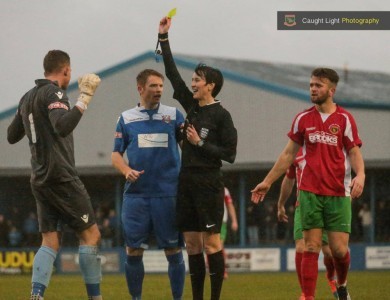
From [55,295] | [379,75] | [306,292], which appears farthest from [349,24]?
[379,75]

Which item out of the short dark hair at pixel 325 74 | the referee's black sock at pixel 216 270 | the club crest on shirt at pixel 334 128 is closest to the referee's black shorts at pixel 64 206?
the referee's black sock at pixel 216 270

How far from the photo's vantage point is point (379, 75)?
1784 inches

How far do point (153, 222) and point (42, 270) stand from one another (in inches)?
58.5

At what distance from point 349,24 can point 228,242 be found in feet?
57.1

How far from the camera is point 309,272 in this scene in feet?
33.5

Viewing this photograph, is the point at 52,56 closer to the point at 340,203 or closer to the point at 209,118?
the point at 209,118

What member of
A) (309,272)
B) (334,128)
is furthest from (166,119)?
(309,272)

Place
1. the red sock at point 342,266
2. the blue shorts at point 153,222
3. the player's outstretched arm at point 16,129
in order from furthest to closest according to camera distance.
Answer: the red sock at point 342,266, the blue shorts at point 153,222, the player's outstretched arm at point 16,129

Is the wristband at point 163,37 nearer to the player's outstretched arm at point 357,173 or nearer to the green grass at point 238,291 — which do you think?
the player's outstretched arm at point 357,173

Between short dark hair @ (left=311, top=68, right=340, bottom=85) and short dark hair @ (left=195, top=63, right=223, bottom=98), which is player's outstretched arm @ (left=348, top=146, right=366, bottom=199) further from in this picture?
short dark hair @ (left=195, top=63, right=223, bottom=98)

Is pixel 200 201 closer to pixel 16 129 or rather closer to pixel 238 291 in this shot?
pixel 16 129

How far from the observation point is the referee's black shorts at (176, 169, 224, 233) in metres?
9.97

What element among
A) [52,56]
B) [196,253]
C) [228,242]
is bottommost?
[228,242]

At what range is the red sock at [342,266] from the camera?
34.9ft
